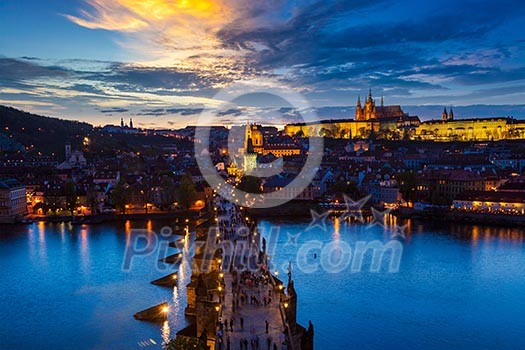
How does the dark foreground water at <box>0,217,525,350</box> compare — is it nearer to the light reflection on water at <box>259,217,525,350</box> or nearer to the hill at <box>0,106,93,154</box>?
the light reflection on water at <box>259,217,525,350</box>

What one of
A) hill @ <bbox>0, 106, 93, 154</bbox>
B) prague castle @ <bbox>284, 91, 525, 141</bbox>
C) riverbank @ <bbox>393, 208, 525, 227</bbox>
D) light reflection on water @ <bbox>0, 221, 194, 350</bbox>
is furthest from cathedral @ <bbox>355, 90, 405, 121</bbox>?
light reflection on water @ <bbox>0, 221, 194, 350</bbox>

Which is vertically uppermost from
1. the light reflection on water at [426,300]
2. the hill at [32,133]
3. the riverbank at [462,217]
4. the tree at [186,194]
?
the hill at [32,133]

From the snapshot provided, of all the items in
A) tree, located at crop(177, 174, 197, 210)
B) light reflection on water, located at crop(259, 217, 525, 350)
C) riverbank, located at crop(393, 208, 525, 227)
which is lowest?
light reflection on water, located at crop(259, 217, 525, 350)

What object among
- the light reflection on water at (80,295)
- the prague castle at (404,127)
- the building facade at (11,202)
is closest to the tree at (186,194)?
the light reflection on water at (80,295)

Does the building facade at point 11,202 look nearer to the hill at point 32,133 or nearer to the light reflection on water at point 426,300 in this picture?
the light reflection on water at point 426,300

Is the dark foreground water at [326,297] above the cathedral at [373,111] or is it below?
below

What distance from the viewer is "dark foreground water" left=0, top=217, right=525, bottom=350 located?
7.64 meters

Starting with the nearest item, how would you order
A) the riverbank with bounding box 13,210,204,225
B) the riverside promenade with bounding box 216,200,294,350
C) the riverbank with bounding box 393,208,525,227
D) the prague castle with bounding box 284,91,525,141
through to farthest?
the riverside promenade with bounding box 216,200,294,350, the riverbank with bounding box 393,208,525,227, the riverbank with bounding box 13,210,204,225, the prague castle with bounding box 284,91,525,141

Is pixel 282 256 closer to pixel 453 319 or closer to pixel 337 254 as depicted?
pixel 337 254

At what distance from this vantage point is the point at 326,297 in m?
9.15

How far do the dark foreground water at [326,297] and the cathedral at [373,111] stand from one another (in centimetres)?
4476

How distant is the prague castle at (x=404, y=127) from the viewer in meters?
47.2

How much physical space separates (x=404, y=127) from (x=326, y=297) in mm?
44527

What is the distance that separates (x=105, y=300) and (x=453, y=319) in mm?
5433
